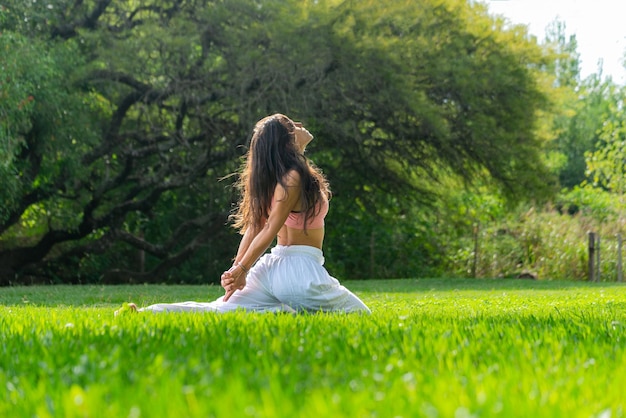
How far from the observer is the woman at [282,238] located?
6.94 metres

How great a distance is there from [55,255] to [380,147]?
10.3 m

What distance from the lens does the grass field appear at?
2.60 m

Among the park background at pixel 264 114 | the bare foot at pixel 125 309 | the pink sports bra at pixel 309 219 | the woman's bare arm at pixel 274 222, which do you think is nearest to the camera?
the bare foot at pixel 125 309

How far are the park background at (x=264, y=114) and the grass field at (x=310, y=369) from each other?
45.0 feet

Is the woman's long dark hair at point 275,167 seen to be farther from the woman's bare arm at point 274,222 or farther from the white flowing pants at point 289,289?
the white flowing pants at point 289,289

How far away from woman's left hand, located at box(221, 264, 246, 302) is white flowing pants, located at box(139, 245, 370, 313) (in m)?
0.05

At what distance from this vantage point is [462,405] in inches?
102

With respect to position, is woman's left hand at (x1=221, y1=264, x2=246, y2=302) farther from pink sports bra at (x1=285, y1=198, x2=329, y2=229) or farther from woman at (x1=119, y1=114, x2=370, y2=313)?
pink sports bra at (x1=285, y1=198, x2=329, y2=229)

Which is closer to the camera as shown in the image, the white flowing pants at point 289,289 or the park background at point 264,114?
the white flowing pants at point 289,289

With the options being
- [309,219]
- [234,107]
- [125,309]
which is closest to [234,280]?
[309,219]

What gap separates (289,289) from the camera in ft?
23.1

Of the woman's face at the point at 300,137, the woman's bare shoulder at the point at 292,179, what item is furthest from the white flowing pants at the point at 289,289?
the woman's face at the point at 300,137

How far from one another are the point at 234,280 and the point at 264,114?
1295 cm

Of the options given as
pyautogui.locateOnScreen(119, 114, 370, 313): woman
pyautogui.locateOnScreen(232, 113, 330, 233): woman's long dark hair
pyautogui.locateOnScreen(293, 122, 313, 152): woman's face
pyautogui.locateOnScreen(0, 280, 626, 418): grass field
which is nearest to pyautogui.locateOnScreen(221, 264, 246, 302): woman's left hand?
pyautogui.locateOnScreen(119, 114, 370, 313): woman
